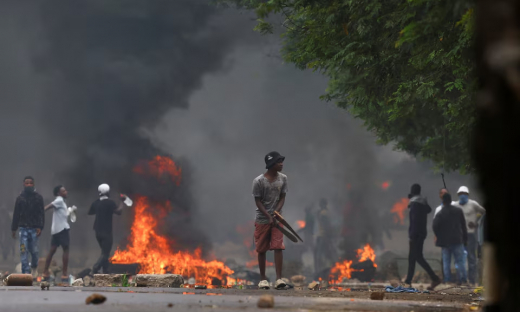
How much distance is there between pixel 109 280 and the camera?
1095cm

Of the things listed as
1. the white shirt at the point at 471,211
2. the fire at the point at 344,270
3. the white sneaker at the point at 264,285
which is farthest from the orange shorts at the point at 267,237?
the fire at the point at 344,270

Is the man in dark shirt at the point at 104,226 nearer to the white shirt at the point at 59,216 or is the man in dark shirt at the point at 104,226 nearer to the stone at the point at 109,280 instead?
the white shirt at the point at 59,216

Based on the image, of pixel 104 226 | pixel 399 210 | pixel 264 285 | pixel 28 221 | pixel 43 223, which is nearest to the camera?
pixel 264 285

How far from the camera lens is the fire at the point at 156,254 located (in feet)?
55.6

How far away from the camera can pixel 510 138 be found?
1.90 m

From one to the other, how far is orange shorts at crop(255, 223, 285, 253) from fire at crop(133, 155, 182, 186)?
13058 mm

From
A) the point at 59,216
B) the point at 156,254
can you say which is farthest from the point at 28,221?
the point at 156,254

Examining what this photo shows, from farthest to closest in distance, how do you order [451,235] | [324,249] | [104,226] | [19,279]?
1. [324,249]
2. [104,226]
3. [451,235]
4. [19,279]

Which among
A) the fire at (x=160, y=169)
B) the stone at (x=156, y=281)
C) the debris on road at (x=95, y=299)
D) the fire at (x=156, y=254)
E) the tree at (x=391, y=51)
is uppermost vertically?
the fire at (x=160, y=169)

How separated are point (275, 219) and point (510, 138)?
724 centimetres

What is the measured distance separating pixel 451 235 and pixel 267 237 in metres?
6.19

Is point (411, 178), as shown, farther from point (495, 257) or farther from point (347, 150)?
point (495, 257)

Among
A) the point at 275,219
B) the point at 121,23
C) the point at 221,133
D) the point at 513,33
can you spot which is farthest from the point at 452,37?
the point at 121,23

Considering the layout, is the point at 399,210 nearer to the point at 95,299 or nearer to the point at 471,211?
the point at 471,211
